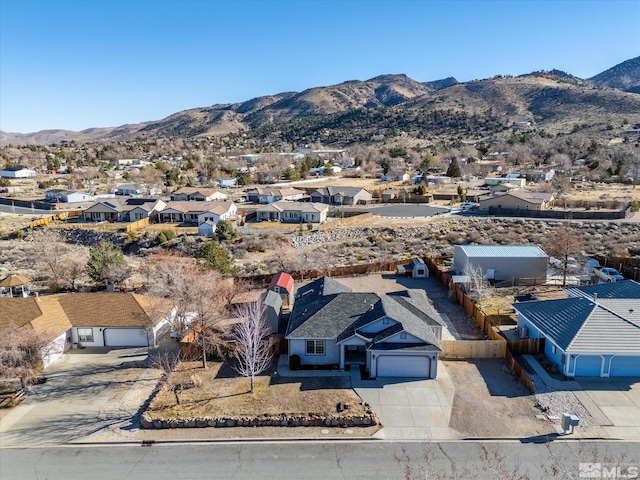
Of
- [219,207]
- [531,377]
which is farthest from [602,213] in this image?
[219,207]

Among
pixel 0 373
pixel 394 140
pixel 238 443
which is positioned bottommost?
pixel 238 443

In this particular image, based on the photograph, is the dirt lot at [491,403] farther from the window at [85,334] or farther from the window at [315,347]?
the window at [85,334]

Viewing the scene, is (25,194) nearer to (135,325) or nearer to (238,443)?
(135,325)

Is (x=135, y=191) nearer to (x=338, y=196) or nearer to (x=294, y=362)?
(x=338, y=196)

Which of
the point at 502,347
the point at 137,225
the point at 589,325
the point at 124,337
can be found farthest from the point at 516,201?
the point at 124,337

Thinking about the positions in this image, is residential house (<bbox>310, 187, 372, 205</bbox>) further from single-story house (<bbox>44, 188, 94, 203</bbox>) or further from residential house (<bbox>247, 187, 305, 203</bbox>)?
single-story house (<bbox>44, 188, 94, 203</bbox>)

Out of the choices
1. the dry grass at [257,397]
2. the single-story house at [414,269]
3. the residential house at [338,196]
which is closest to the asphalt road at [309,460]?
the dry grass at [257,397]
